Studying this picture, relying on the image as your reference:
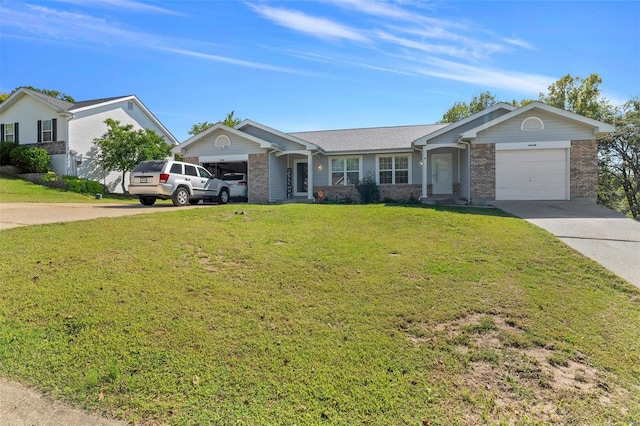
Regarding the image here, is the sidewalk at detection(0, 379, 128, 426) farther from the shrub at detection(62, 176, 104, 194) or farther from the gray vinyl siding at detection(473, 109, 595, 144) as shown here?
the shrub at detection(62, 176, 104, 194)

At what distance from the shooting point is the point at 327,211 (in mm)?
11195

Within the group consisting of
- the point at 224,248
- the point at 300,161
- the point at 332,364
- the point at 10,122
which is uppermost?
the point at 10,122

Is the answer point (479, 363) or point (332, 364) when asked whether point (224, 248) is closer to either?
point (332, 364)

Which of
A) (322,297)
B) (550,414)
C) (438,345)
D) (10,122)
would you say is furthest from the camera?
(10,122)

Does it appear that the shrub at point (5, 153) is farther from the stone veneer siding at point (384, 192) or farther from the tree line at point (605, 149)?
the stone veneer siding at point (384, 192)

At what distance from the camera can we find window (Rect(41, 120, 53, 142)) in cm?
2306

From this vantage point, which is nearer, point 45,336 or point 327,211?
point 45,336

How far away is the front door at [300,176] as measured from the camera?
20047 mm

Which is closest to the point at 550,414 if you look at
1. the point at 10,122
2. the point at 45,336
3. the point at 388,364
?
the point at 388,364

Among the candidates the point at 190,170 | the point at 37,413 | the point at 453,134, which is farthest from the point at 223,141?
the point at 37,413

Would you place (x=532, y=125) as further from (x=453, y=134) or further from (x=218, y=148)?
(x=218, y=148)

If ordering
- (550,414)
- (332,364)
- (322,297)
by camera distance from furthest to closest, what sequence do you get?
(322,297) < (332,364) < (550,414)

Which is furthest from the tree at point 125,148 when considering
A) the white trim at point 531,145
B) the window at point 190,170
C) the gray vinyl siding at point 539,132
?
the white trim at point 531,145

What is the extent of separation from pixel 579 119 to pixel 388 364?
15.2 metres
